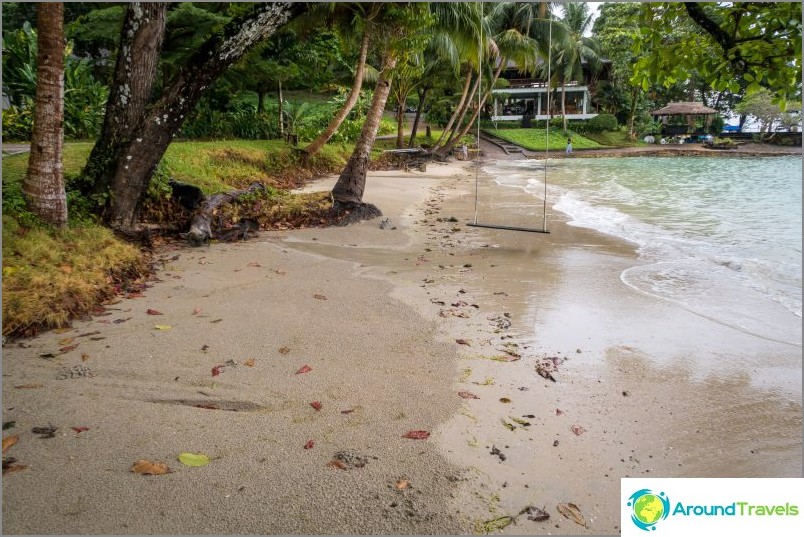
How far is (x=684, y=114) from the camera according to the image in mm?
41812

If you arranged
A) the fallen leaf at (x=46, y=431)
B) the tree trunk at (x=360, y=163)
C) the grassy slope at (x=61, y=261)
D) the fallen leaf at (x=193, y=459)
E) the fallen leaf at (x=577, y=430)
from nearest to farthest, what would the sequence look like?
the fallen leaf at (x=193, y=459), the fallen leaf at (x=46, y=431), the fallen leaf at (x=577, y=430), the grassy slope at (x=61, y=261), the tree trunk at (x=360, y=163)

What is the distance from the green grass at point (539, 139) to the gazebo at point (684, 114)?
683 centimetres

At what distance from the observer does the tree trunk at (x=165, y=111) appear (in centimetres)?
661

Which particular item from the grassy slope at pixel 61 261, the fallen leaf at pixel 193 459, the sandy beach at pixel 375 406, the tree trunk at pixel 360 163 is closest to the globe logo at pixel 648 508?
the sandy beach at pixel 375 406

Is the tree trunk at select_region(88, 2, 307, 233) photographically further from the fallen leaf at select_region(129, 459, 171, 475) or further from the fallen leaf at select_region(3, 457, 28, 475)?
the fallen leaf at select_region(129, 459, 171, 475)

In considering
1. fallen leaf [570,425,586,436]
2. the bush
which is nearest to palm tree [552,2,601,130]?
the bush

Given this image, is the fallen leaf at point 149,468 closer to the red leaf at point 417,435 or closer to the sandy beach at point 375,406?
the sandy beach at point 375,406

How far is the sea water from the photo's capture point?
5.72m

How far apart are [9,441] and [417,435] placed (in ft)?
6.81

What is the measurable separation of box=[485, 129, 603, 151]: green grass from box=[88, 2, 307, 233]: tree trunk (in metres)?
31.6

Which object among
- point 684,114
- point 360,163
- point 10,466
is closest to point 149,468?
point 10,466

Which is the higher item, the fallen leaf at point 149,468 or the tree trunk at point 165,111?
the tree trunk at point 165,111

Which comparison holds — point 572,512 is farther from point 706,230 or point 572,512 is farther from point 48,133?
point 706,230

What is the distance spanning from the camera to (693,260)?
7.73m
